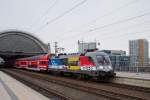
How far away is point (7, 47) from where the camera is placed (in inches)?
4373

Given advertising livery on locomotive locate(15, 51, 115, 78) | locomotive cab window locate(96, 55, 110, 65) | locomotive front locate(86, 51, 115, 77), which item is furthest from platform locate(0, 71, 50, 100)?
locomotive cab window locate(96, 55, 110, 65)

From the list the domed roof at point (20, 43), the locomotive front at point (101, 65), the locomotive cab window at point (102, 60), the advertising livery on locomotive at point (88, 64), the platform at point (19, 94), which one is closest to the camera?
the platform at point (19, 94)

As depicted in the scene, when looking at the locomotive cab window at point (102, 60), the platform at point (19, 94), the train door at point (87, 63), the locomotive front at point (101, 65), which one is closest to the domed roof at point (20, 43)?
the train door at point (87, 63)

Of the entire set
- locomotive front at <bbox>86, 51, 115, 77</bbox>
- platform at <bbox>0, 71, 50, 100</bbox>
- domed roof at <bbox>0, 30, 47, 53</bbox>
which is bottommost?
platform at <bbox>0, 71, 50, 100</bbox>

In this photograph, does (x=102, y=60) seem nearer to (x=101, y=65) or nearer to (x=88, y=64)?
(x=101, y=65)

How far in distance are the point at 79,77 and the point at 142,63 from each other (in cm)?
944

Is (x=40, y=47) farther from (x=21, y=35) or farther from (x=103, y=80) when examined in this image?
(x=103, y=80)

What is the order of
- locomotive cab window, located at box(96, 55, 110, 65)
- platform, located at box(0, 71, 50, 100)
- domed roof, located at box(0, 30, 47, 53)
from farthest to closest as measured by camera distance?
1. domed roof, located at box(0, 30, 47, 53)
2. locomotive cab window, located at box(96, 55, 110, 65)
3. platform, located at box(0, 71, 50, 100)

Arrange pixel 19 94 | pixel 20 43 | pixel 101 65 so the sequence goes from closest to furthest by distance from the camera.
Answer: pixel 19 94 < pixel 101 65 < pixel 20 43

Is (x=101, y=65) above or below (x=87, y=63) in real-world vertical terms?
below

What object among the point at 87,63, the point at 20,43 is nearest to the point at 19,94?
the point at 87,63

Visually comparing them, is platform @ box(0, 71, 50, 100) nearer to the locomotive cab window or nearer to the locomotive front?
the locomotive front

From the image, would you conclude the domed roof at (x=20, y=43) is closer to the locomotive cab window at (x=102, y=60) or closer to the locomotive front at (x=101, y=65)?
the locomotive front at (x=101, y=65)

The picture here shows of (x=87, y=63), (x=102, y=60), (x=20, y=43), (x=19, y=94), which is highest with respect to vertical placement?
(x=20, y=43)
